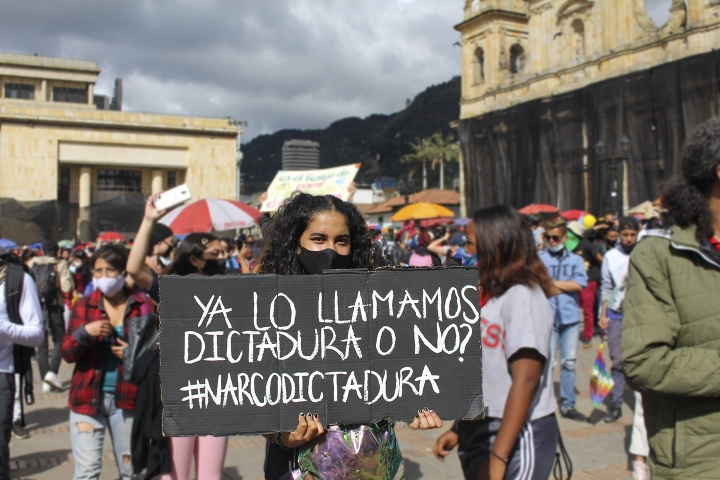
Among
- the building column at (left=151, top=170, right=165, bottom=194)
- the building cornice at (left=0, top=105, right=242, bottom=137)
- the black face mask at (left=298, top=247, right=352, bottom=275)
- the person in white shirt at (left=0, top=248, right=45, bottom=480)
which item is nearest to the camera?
the black face mask at (left=298, top=247, right=352, bottom=275)

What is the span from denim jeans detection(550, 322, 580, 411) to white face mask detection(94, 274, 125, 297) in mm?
4762

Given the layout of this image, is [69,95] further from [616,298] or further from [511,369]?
[511,369]

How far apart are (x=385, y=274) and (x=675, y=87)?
28310mm

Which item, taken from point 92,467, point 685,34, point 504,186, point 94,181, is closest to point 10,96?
point 94,181

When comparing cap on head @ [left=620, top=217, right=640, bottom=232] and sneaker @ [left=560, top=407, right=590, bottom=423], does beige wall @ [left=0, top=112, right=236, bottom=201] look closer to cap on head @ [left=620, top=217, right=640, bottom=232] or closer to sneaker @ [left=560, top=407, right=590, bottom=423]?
cap on head @ [left=620, top=217, right=640, bottom=232]

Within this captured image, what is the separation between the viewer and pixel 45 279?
11461mm

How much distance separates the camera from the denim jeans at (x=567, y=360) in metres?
7.27

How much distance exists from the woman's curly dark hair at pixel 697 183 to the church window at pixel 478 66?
41.2 m

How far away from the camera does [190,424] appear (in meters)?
2.08

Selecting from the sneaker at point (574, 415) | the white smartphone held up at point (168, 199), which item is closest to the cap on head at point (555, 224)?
the sneaker at point (574, 415)

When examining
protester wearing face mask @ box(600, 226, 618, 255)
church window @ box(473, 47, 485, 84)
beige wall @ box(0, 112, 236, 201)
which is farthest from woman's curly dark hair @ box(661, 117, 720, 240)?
beige wall @ box(0, 112, 236, 201)

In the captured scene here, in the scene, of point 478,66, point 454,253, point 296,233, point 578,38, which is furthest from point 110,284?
point 478,66

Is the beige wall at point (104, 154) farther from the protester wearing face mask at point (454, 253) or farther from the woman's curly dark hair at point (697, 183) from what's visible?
the woman's curly dark hair at point (697, 183)

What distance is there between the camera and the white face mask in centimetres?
430
